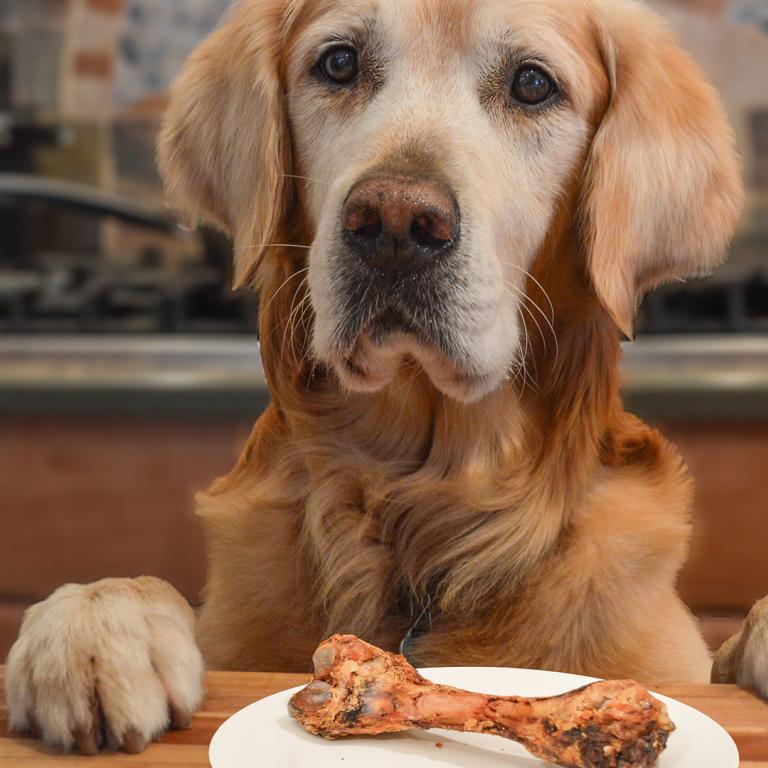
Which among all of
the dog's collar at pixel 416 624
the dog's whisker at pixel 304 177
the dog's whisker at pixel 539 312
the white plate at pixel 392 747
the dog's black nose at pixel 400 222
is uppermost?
the dog's whisker at pixel 304 177

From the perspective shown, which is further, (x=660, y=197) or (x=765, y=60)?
(x=765, y=60)

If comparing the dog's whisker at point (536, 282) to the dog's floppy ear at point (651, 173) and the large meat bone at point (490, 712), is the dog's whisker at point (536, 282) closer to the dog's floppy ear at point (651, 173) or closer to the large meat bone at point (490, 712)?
the dog's floppy ear at point (651, 173)

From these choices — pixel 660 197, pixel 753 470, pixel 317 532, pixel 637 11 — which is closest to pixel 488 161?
pixel 660 197

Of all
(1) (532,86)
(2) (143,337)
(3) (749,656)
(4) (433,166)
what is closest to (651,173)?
(1) (532,86)

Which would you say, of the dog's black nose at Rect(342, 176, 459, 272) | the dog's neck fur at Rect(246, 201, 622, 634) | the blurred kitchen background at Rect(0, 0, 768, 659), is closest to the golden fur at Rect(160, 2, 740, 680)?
the dog's neck fur at Rect(246, 201, 622, 634)

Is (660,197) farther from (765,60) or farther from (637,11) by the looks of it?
(765,60)

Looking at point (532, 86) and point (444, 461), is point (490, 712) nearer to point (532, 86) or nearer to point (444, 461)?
point (444, 461)

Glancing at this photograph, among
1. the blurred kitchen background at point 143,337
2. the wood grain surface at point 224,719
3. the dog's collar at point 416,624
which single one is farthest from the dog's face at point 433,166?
the blurred kitchen background at point 143,337
